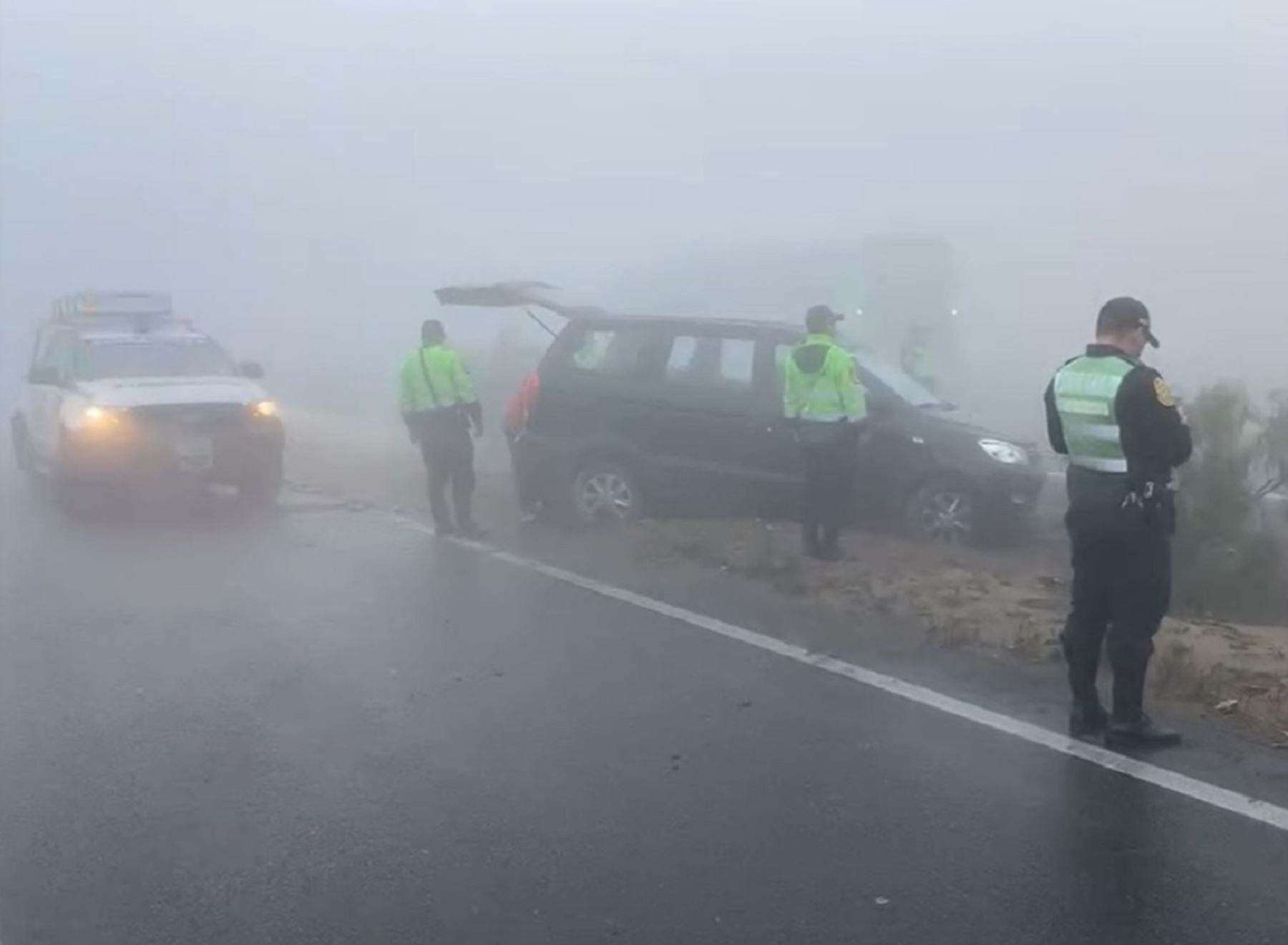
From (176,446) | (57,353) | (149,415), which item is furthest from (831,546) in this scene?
(57,353)

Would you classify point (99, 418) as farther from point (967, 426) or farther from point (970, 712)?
point (970, 712)

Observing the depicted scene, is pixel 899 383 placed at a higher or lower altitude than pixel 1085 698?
higher

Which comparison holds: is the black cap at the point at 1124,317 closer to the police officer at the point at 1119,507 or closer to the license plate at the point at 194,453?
the police officer at the point at 1119,507

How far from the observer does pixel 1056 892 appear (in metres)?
4.89

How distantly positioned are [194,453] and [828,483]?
5892 mm

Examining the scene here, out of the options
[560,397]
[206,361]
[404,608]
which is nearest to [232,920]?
[404,608]

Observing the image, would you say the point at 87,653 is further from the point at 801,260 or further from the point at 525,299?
the point at 801,260

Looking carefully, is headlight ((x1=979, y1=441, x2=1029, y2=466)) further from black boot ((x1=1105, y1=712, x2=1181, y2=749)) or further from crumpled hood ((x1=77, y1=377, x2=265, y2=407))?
crumpled hood ((x1=77, y1=377, x2=265, y2=407))

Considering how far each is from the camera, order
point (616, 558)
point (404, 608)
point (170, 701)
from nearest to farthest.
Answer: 1. point (170, 701)
2. point (404, 608)
3. point (616, 558)

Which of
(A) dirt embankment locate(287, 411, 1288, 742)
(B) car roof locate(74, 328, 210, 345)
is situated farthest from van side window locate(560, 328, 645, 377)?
(B) car roof locate(74, 328, 210, 345)

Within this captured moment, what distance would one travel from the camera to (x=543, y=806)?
226 inches

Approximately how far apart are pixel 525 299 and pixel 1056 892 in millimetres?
10120

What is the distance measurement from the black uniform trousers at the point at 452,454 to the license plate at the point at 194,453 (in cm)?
255

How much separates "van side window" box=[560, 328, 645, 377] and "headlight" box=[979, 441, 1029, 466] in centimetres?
262
